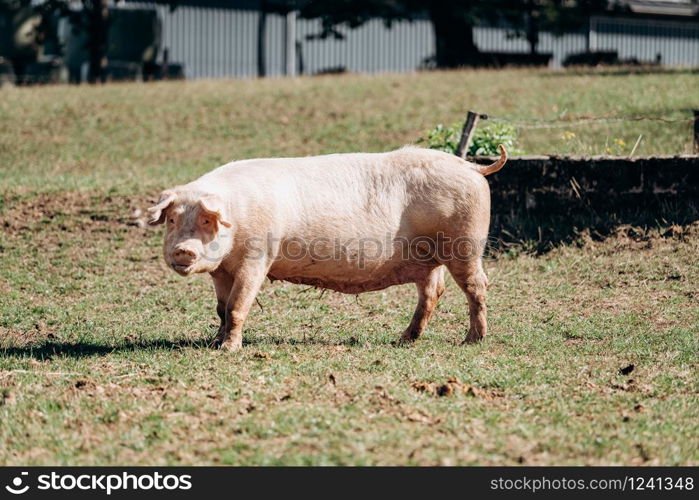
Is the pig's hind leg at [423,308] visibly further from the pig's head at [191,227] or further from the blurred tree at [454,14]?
the blurred tree at [454,14]

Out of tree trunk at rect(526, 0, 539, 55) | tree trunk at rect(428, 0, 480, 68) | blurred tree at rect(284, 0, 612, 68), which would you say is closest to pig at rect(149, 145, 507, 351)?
blurred tree at rect(284, 0, 612, 68)

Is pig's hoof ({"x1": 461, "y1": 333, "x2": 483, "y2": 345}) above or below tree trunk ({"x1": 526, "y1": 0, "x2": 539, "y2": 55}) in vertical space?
below

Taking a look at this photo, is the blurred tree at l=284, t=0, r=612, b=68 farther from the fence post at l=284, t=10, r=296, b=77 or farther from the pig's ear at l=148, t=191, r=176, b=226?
the pig's ear at l=148, t=191, r=176, b=226

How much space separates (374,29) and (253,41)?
128 inches

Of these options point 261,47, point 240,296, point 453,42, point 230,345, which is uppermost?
point 453,42

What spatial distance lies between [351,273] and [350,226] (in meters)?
0.35

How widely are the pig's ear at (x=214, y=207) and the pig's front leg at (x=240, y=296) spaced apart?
490mm

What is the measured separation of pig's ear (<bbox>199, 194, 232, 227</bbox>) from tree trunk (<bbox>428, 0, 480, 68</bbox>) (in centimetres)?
1826

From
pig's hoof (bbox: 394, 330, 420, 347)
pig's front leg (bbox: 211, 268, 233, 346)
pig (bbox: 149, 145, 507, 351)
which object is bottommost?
pig's hoof (bbox: 394, 330, 420, 347)

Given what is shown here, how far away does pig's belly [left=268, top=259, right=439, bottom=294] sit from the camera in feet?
23.3

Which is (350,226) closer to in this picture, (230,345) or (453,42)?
(230,345)

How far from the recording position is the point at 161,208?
6.30m

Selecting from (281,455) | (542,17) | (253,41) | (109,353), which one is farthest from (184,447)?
(253,41)

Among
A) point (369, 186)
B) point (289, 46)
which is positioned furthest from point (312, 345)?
Result: point (289, 46)
